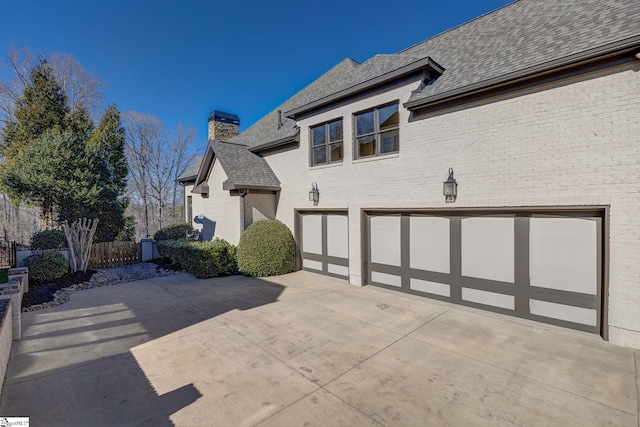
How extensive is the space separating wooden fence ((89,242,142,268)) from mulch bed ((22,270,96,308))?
1435 mm

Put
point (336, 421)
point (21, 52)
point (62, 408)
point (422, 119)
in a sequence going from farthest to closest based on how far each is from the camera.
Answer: point (21, 52) < point (422, 119) < point (62, 408) < point (336, 421)

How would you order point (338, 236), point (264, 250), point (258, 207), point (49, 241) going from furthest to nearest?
1. point (49, 241)
2. point (258, 207)
3. point (264, 250)
4. point (338, 236)

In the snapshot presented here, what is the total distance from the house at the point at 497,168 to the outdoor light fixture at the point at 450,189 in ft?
0.12

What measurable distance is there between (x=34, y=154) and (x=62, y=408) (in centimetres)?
1602

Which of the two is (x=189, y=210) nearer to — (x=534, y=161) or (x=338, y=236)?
(x=338, y=236)

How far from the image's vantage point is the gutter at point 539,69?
4809mm

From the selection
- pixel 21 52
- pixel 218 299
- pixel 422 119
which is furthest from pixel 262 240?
pixel 21 52

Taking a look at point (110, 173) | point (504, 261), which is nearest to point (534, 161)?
point (504, 261)

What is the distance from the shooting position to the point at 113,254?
514 inches

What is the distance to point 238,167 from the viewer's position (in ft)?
38.1

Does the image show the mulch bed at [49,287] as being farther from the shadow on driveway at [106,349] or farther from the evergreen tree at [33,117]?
the evergreen tree at [33,117]

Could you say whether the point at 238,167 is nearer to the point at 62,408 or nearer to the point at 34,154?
the point at 62,408

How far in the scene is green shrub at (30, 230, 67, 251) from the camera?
12.8 m

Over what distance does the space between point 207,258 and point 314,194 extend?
4600mm
